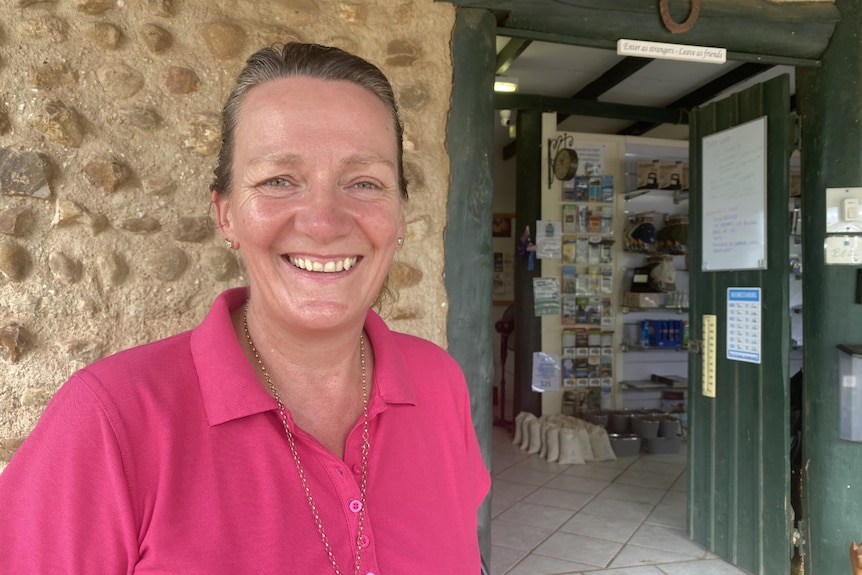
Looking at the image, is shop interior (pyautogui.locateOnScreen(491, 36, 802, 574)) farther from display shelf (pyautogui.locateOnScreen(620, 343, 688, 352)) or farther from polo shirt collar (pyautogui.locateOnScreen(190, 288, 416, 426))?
polo shirt collar (pyautogui.locateOnScreen(190, 288, 416, 426))

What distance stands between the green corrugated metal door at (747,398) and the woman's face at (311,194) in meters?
2.78

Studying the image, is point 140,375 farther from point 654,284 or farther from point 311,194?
point 654,284

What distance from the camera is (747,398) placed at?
3402 mm

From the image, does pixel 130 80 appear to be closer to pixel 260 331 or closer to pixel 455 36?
pixel 455 36

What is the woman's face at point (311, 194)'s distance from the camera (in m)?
1.05

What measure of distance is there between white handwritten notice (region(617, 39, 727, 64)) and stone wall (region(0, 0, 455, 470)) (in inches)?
43.6

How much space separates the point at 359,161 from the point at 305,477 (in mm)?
539

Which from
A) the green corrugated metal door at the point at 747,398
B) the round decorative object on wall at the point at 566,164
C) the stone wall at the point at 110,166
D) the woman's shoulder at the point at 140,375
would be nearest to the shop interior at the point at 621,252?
the round decorative object on wall at the point at 566,164

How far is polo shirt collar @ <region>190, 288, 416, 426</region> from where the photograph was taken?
0.99 metres

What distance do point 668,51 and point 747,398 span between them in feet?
6.23

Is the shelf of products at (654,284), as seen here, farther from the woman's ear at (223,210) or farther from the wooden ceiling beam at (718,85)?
the woman's ear at (223,210)

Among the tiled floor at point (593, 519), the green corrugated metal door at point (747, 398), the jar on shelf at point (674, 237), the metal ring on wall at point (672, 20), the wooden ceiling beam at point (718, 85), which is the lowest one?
the tiled floor at point (593, 519)

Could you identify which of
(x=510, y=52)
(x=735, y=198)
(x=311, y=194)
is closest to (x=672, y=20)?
(x=735, y=198)

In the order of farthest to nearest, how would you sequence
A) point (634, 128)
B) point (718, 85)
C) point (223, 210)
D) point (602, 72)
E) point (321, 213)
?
point (634, 128) < point (718, 85) < point (602, 72) < point (223, 210) < point (321, 213)
